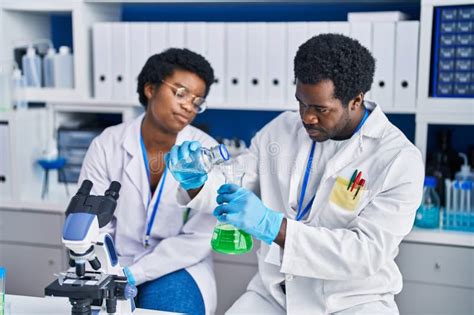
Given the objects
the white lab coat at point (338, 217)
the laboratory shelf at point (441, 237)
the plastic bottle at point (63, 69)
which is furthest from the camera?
the plastic bottle at point (63, 69)

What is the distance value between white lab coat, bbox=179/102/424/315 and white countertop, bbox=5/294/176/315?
383mm

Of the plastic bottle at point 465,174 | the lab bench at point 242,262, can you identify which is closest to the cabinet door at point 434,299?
Result: the lab bench at point 242,262

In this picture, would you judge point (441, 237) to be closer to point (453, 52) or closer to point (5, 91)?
point (453, 52)

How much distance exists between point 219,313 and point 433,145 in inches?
45.5

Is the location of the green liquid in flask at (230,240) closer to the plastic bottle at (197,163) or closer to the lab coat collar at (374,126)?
the plastic bottle at (197,163)

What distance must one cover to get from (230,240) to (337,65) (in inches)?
20.4

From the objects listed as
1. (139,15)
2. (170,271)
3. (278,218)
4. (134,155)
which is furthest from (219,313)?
(139,15)

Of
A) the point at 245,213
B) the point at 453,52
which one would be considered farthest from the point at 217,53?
the point at 245,213

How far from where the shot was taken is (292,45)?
7.48ft

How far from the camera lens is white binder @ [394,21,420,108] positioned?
2176 millimetres

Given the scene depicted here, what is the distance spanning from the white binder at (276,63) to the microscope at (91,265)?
112 centimetres

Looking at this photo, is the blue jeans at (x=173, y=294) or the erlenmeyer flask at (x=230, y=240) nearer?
the erlenmeyer flask at (x=230, y=240)

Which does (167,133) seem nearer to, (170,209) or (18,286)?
(170,209)

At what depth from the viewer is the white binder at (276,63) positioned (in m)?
2.29
